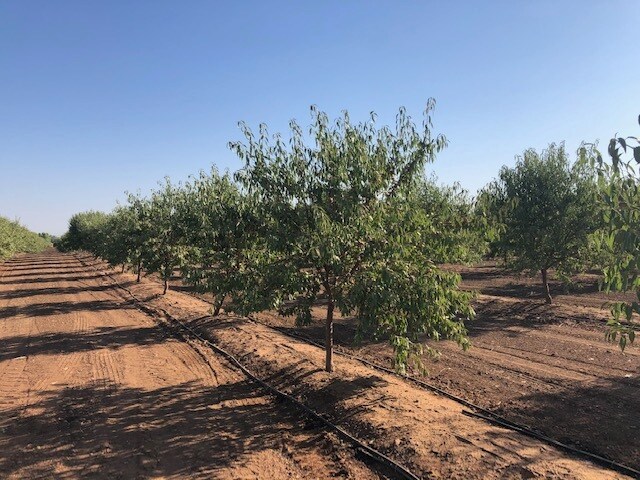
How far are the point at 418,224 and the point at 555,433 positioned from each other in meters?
3.97

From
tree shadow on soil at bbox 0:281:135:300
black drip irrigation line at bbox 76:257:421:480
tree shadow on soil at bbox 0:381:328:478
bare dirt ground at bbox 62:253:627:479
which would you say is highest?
tree shadow on soil at bbox 0:281:135:300

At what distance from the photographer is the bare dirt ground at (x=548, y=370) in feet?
23.2

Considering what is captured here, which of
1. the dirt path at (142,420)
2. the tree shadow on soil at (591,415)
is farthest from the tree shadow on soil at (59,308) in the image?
the tree shadow on soil at (591,415)

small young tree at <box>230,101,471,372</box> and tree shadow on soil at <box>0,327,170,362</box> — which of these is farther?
tree shadow on soil at <box>0,327,170,362</box>

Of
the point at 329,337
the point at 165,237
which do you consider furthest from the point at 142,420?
the point at 165,237

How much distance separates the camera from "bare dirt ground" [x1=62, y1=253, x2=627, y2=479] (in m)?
5.66

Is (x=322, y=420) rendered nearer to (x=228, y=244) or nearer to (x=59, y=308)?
(x=228, y=244)

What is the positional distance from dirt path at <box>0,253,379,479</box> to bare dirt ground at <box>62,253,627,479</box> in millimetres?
640

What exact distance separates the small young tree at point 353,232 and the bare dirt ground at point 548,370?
6.46 ft

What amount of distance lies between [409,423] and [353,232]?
3.26 meters

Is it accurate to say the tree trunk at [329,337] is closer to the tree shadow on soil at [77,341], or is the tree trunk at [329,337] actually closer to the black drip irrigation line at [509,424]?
the black drip irrigation line at [509,424]

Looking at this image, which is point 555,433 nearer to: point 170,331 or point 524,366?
point 524,366

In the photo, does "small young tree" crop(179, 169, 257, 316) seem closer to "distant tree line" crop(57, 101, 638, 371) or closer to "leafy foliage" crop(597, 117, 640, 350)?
"distant tree line" crop(57, 101, 638, 371)

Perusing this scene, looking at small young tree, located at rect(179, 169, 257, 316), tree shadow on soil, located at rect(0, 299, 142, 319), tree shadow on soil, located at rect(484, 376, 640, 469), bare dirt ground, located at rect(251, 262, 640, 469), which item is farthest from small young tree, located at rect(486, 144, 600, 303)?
tree shadow on soil, located at rect(0, 299, 142, 319)
